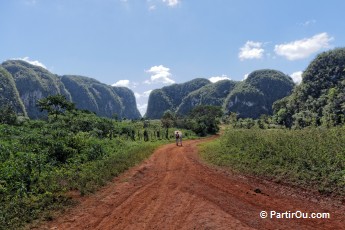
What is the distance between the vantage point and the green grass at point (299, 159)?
36.4 ft

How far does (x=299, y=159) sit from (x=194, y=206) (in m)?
6.13

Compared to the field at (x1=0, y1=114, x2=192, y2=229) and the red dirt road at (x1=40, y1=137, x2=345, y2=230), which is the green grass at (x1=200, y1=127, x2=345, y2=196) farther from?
the field at (x1=0, y1=114, x2=192, y2=229)

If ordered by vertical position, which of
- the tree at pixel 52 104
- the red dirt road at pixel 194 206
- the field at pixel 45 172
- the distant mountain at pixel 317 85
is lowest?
the red dirt road at pixel 194 206

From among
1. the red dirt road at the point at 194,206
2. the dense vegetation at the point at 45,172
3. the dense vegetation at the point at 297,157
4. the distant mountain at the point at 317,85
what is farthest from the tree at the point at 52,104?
the distant mountain at the point at 317,85

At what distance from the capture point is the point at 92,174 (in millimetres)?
14141

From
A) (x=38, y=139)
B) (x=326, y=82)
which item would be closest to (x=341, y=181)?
(x=38, y=139)

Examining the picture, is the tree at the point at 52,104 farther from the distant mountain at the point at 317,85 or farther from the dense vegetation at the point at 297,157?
the distant mountain at the point at 317,85

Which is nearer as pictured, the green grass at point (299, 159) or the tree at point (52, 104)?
the green grass at point (299, 159)

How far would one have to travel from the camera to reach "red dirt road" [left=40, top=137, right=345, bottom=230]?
7871 mm

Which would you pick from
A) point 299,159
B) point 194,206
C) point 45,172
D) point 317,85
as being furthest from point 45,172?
point 317,85

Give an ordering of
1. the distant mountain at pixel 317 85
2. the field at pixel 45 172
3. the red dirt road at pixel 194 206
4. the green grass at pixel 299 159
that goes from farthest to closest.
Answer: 1. the distant mountain at pixel 317 85
2. the green grass at pixel 299 159
3. the field at pixel 45 172
4. the red dirt road at pixel 194 206

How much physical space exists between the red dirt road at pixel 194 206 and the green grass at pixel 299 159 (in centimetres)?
77

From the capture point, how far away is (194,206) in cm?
923

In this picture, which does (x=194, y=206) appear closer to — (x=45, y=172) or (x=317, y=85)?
(x=45, y=172)
